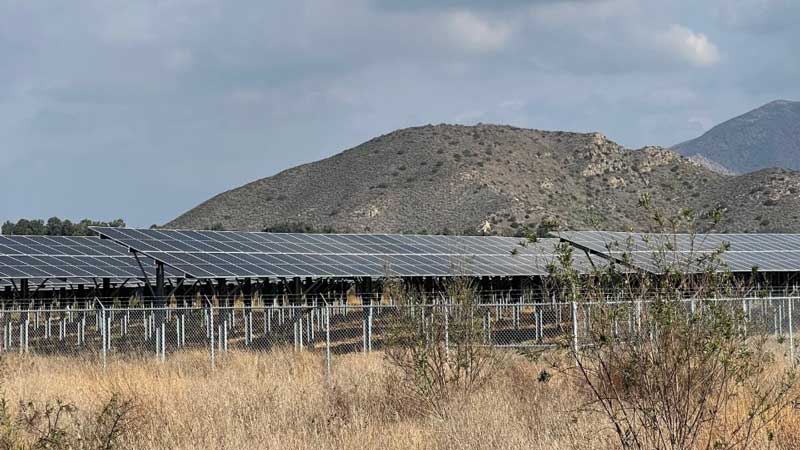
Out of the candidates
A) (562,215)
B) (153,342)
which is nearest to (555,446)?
(153,342)

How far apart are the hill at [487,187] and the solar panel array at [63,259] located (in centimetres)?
4336

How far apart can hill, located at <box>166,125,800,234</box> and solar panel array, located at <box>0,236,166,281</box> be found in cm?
4336

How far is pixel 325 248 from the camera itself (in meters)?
43.2

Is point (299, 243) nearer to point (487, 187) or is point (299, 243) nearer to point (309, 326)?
point (309, 326)

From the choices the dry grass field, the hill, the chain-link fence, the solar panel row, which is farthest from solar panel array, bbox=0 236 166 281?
the hill

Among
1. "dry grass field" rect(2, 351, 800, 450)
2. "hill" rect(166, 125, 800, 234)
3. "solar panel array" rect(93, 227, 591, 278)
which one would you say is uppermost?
"hill" rect(166, 125, 800, 234)

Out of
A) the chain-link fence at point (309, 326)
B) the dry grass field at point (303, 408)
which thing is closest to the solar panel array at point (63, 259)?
the chain-link fence at point (309, 326)

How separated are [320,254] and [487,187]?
188 feet

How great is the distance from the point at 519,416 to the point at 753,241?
42.4 m

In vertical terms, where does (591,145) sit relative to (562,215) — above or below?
above

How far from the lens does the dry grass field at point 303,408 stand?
12172mm

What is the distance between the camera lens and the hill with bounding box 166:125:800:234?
91562 mm

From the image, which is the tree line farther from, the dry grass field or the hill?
the dry grass field

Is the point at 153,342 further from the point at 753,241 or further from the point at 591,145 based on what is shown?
the point at 591,145
